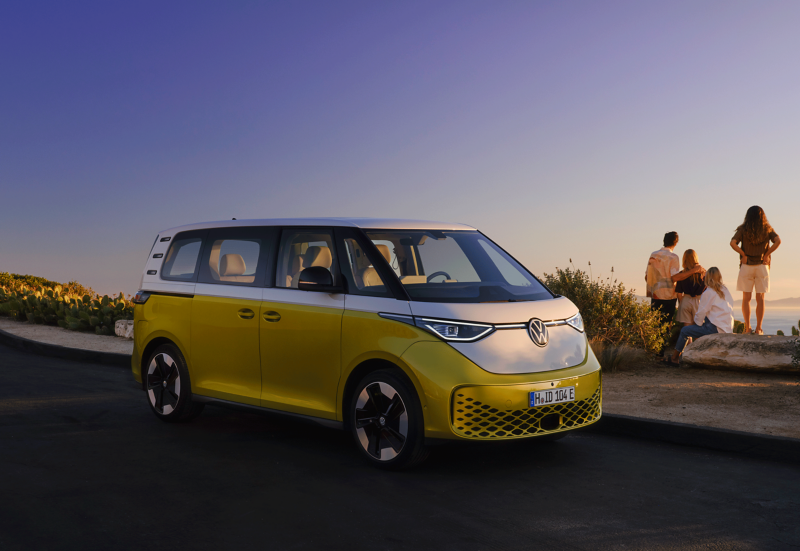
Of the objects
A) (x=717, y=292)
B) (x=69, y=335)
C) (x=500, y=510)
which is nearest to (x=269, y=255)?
(x=500, y=510)

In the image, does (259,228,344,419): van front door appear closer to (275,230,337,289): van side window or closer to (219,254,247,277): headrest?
(275,230,337,289): van side window

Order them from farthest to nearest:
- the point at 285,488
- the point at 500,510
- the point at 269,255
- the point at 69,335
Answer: the point at 69,335
the point at 269,255
the point at 285,488
the point at 500,510

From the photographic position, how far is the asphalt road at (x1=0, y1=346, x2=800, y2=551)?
437 centimetres

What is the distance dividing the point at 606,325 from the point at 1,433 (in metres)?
8.64

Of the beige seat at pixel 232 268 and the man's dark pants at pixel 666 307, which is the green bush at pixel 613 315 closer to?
the man's dark pants at pixel 666 307

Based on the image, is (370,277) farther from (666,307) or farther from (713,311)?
(666,307)

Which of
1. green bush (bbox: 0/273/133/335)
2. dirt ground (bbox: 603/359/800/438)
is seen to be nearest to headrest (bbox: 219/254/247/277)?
dirt ground (bbox: 603/359/800/438)

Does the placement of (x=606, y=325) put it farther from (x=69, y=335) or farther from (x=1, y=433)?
(x=69, y=335)

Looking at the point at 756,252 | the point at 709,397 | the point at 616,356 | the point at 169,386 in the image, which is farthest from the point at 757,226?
the point at 169,386

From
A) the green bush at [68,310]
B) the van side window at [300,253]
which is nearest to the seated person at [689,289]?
the van side window at [300,253]

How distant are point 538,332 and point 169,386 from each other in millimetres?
3836

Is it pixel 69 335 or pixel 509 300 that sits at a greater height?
pixel 509 300

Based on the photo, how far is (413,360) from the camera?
18.0ft

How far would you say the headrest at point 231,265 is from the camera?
23.2ft
